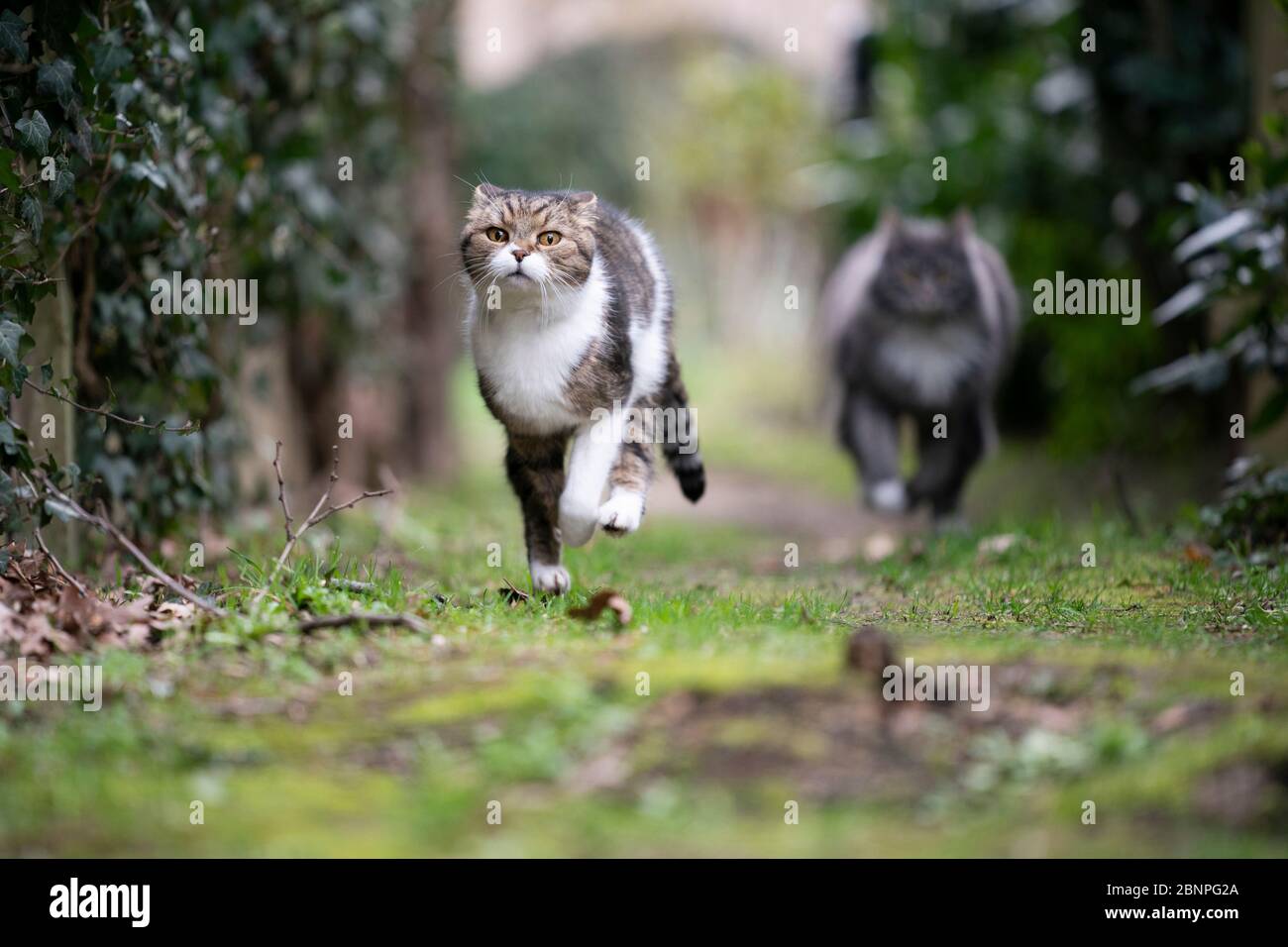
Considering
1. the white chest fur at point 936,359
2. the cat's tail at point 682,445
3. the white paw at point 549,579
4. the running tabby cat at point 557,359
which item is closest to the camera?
the running tabby cat at point 557,359

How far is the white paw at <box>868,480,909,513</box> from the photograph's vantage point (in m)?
9.30

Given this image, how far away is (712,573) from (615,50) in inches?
784

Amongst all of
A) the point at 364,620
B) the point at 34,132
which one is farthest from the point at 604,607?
the point at 34,132

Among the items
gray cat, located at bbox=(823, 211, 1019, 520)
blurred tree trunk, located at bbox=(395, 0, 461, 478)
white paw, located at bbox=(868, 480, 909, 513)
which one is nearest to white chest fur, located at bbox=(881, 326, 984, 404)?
gray cat, located at bbox=(823, 211, 1019, 520)

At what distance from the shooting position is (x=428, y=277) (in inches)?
524

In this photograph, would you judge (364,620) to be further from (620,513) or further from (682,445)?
(682,445)

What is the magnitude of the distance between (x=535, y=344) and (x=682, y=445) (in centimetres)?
125

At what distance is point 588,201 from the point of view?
5414 mm

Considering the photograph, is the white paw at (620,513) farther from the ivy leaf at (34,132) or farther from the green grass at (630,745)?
the ivy leaf at (34,132)

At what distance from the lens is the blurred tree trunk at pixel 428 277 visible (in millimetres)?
12750

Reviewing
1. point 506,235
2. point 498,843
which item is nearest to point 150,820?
point 498,843

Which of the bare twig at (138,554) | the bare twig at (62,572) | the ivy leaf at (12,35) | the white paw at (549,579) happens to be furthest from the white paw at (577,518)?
the ivy leaf at (12,35)

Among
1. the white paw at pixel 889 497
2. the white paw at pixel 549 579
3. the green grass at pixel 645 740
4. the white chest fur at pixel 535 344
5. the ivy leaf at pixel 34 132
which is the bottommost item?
the green grass at pixel 645 740

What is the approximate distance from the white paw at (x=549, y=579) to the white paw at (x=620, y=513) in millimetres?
326
